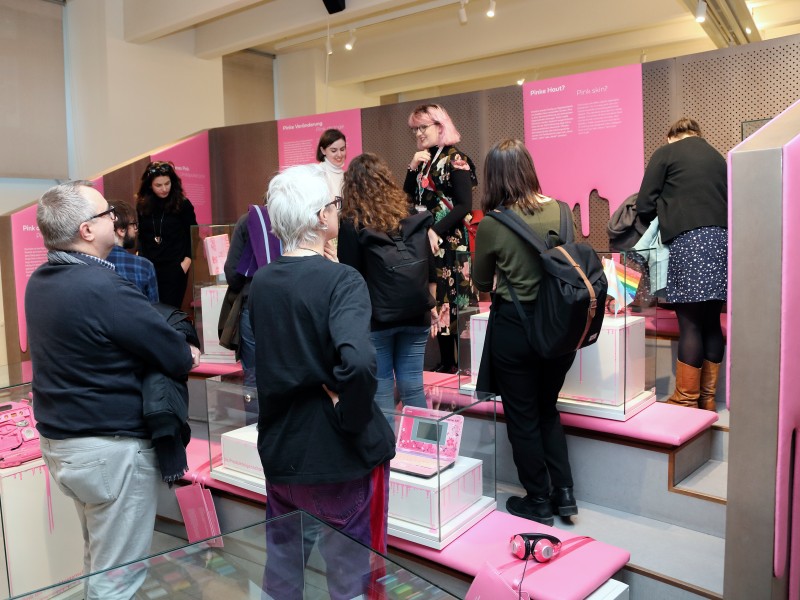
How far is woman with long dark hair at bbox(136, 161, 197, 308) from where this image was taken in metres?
5.08

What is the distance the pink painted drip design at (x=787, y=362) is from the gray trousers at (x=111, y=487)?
5.15 feet

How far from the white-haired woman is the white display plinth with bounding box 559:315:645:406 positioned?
1484 millimetres

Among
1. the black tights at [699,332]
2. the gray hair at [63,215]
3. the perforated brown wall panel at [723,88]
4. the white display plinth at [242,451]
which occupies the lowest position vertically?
the white display plinth at [242,451]

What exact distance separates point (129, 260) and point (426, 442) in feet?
4.37

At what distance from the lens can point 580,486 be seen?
114 inches

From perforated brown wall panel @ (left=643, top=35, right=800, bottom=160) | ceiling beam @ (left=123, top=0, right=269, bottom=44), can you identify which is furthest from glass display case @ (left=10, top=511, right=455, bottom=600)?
ceiling beam @ (left=123, top=0, right=269, bottom=44)

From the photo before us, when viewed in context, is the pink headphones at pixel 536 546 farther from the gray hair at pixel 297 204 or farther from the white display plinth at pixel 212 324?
the white display plinth at pixel 212 324

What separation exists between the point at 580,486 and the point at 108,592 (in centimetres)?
216

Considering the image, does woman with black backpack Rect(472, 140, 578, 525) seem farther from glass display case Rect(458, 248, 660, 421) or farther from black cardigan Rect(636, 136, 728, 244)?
black cardigan Rect(636, 136, 728, 244)

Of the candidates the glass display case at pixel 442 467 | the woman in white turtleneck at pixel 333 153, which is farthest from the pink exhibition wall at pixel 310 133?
the glass display case at pixel 442 467

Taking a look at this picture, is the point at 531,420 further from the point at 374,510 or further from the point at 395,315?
the point at 374,510

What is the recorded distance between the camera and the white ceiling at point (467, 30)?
6.67 m

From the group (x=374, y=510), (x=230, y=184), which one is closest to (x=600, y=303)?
(x=374, y=510)

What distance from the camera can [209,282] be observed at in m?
4.52
